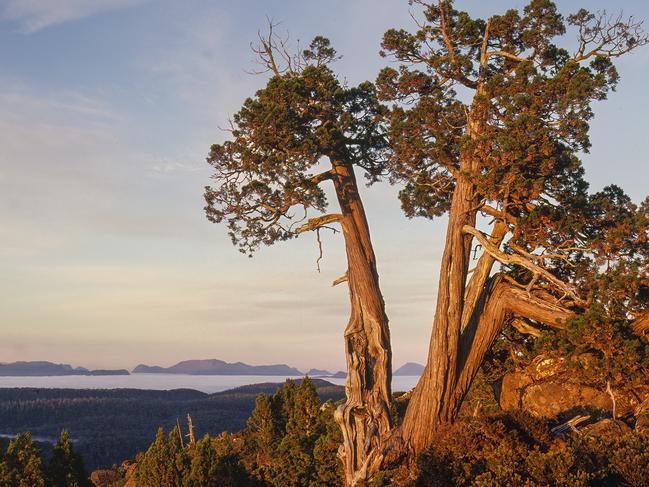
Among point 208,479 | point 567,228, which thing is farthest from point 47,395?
point 567,228

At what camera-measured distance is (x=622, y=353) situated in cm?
1312

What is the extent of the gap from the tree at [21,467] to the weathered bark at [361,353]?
37.7 ft

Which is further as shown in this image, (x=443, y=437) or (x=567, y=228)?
(x=567, y=228)

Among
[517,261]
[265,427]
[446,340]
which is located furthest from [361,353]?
[265,427]

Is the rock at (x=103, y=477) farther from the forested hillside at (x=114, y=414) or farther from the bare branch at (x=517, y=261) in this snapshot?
the forested hillside at (x=114, y=414)

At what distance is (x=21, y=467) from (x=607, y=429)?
17579 millimetres

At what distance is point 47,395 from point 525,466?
163540mm

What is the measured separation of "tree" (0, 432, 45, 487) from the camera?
1973cm

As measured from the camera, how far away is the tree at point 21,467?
777 inches

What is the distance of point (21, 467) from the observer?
2031cm

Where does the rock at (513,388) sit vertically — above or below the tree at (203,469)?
above

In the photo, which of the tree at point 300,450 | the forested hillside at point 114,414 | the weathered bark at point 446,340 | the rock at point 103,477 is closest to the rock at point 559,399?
the weathered bark at point 446,340

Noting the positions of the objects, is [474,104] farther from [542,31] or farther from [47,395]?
[47,395]

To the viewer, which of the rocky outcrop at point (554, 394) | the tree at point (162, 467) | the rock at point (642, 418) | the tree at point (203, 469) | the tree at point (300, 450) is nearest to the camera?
the rock at point (642, 418)
